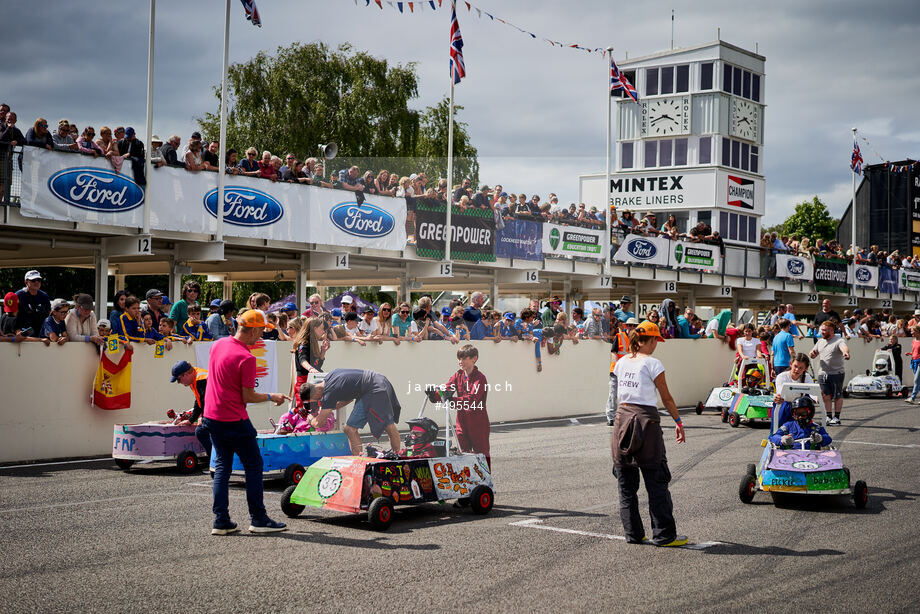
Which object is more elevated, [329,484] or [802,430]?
[802,430]

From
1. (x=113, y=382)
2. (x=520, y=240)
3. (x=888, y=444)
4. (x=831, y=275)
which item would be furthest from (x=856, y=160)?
(x=113, y=382)

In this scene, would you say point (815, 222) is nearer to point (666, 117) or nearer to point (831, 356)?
point (666, 117)

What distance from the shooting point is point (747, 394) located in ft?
62.2

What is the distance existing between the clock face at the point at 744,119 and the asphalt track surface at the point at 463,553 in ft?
140

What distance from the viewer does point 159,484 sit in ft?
36.9

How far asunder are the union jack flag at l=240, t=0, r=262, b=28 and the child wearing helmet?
1426 centimetres

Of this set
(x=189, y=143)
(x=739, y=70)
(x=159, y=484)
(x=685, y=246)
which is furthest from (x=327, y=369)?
(x=739, y=70)

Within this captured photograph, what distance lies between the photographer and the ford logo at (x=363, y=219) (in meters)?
22.7

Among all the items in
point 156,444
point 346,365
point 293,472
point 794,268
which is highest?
point 794,268

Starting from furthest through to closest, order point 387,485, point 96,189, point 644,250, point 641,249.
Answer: point 644,250 < point 641,249 < point 96,189 < point 387,485

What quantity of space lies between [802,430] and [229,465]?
20.7 ft

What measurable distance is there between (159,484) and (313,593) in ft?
17.9

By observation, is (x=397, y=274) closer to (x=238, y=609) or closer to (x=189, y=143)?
(x=189, y=143)

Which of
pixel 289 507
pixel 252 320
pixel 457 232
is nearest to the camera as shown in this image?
pixel 252 320
